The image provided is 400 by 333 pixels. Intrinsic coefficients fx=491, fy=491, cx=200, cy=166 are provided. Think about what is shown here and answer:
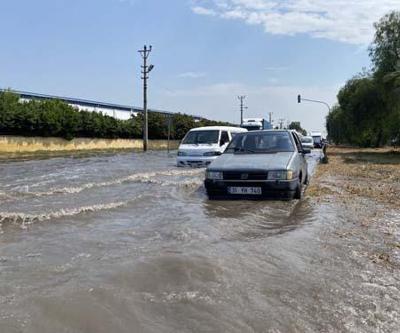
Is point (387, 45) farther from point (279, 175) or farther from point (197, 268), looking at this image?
point (197, 268)

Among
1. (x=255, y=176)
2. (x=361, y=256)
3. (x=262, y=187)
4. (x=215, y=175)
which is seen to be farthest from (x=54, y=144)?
(x=361, y=256)

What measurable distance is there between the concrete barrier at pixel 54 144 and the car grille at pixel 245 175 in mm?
29954

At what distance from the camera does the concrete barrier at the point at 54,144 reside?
36.5 meters

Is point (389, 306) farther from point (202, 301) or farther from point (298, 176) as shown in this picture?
point (298, 176)

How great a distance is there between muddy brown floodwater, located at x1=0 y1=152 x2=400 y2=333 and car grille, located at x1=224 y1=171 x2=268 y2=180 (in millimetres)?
571

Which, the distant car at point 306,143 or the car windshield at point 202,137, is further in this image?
the car windshield at point 202,137

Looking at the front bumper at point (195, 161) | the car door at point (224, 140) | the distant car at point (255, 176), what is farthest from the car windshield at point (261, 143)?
the car door at point (224, 140)

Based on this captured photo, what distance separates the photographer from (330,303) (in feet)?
12.8

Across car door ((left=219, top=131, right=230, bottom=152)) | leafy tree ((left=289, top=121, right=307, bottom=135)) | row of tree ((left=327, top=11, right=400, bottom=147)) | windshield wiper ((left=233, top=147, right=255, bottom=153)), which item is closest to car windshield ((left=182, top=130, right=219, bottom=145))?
car door ((left=219, top=131, right=230, bottom=152))

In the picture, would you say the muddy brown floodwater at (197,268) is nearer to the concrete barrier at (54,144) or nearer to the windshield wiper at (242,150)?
the windshield wiper at (242,150)

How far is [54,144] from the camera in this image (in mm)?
41750

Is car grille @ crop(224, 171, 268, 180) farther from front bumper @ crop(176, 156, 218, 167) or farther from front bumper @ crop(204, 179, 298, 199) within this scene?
front bumper @ crop(176, 156, 218, 167)

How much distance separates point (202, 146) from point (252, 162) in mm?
8156

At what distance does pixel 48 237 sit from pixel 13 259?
3.48ft
